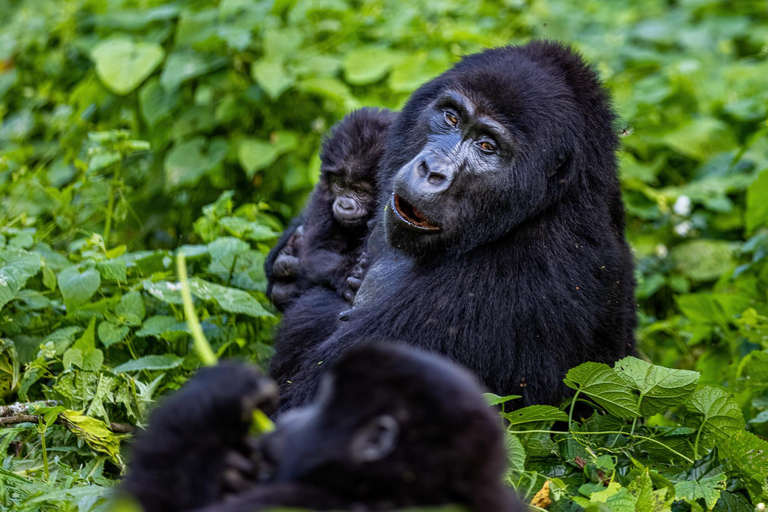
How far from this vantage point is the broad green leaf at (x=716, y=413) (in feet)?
10.0

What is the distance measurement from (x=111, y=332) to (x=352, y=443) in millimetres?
2194

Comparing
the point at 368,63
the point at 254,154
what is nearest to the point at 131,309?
the point at 254,154

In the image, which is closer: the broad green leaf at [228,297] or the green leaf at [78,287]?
the green leaf at [78,287]

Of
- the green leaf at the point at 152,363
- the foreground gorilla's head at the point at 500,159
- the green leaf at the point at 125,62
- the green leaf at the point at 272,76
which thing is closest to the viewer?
the foreground gorilla's head at the point at 500,159

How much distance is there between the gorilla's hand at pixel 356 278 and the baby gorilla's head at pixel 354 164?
29cm

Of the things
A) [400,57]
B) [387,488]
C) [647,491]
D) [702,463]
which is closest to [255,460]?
[387,488]

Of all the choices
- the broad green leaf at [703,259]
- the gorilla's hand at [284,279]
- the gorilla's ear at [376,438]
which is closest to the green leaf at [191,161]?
the gorilla's hand at [284,279]

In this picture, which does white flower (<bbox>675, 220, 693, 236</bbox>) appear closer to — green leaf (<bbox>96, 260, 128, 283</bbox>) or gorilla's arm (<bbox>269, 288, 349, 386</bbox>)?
gorilla's arm (<bbox>269, 288, 349, 386</bbox>)

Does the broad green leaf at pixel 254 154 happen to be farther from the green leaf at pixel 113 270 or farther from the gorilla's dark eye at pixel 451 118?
the gorilla's dark eye at pixel 451 118

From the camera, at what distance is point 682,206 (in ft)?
19.4

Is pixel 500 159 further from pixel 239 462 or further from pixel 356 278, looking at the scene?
pixel 239 462

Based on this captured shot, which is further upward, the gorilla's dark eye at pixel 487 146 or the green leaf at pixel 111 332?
the gorilla's dark eye at pixel 487 146

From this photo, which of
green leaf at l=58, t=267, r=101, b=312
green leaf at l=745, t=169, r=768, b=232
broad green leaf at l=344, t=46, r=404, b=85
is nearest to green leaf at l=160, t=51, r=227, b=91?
broad green leaf at l=344, t=46, r=404, b=85

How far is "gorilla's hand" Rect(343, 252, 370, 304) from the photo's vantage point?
393 cm
